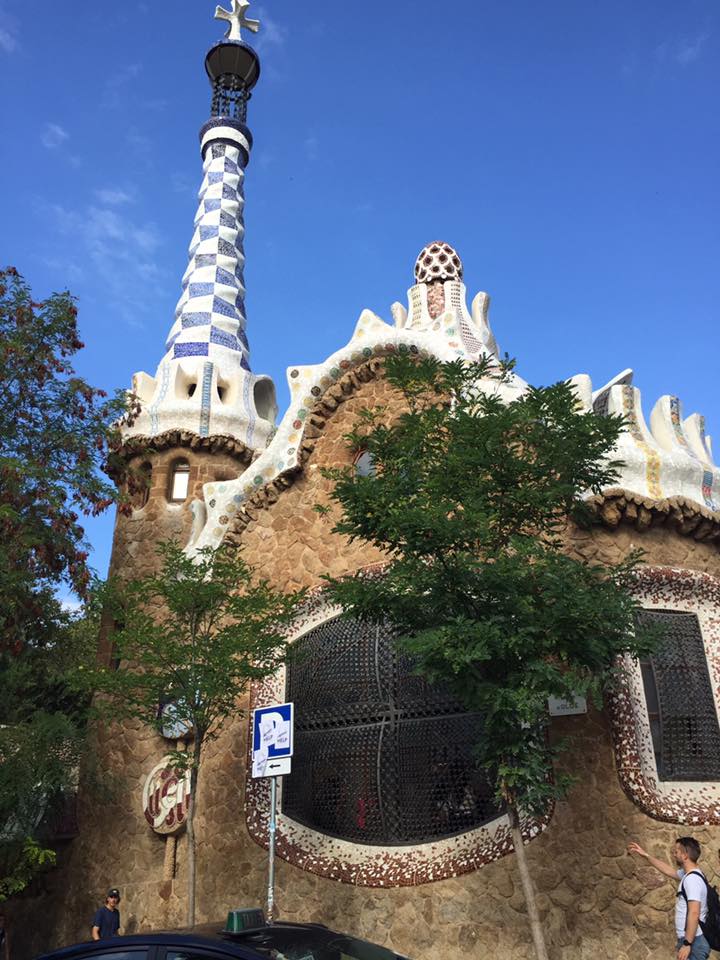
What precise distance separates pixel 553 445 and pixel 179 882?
553 centimetres

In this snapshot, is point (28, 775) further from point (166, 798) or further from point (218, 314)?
point (218, 314)

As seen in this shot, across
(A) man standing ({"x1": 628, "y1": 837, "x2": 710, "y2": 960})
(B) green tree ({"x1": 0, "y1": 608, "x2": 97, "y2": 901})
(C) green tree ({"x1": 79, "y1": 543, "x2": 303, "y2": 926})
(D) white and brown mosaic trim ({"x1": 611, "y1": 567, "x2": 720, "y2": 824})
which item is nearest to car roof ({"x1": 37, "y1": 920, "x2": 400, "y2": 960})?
(A) man standing ({"x1": 628, "y1": 837, "x2": 710, "y2": 960})

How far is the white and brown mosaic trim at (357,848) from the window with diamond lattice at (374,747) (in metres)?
0.08

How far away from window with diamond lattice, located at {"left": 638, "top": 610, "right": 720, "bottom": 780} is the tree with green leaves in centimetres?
517

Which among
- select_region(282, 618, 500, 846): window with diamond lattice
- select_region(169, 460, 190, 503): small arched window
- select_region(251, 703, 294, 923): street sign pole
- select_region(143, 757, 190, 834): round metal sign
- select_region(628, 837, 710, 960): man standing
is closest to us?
select_region(628, 837, 710, 960): man standing

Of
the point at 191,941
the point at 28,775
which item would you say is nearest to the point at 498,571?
the point at 191,941

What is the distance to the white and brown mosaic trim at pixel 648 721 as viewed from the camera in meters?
6.55

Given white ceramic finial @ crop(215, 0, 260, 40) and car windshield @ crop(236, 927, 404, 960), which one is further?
white ceramic finial @ crop(215, 0, 260, 40)

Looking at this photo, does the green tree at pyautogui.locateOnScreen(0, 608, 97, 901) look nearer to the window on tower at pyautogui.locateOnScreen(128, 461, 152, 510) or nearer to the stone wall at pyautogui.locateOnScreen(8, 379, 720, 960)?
the stone wall at pyautogui.locateOnScreen(8, 379, 720, 960)

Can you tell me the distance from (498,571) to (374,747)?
2888 millimetres

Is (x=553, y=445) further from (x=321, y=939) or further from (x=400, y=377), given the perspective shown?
(x=321, y=939)

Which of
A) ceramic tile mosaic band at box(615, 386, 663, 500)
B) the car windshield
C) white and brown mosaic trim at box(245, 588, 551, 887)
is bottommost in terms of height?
the car windshield

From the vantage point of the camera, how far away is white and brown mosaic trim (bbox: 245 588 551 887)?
675 centimetres

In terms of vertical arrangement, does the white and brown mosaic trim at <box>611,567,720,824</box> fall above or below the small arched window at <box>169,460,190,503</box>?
below
